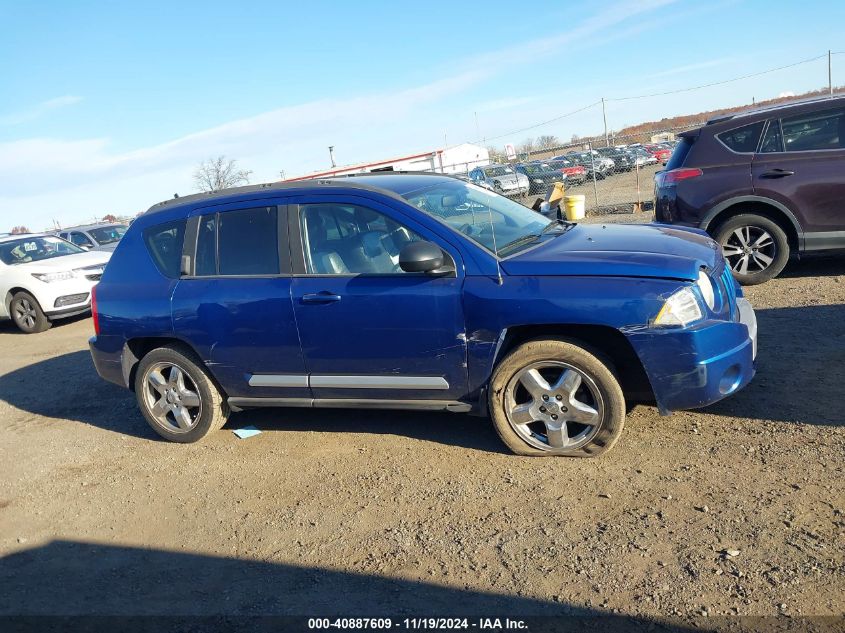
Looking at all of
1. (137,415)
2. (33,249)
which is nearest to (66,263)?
(33,249)

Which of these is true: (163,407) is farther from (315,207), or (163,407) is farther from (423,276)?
(423,276)

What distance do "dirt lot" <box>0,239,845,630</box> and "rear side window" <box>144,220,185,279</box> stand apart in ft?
4.50

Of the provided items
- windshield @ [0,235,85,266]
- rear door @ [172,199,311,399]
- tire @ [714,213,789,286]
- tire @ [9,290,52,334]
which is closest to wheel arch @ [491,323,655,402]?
rear door @ [172,199,311,399]

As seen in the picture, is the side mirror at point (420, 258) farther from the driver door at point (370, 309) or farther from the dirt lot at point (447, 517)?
the dirt lot at point (447, 517)

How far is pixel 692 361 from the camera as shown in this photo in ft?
12.6

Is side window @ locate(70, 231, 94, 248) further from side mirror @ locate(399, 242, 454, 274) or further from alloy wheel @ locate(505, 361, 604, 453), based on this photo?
alloy wheel @ locate(505, 361, 604, 453)

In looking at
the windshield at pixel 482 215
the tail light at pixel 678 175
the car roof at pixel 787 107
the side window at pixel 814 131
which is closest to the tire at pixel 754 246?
the tail light at pixel 678 175

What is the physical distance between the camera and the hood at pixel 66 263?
11.1 m

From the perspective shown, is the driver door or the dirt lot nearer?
the dirt lot

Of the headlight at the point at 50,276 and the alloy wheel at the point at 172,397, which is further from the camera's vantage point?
the headlight at the point at 50,276

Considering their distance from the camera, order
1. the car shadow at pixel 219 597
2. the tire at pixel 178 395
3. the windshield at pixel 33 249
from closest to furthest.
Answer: the car shadow at pixel 219 597, the tire at pixel 178 395, the windshield at pixel 33 249

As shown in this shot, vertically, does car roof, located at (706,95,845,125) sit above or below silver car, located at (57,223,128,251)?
above

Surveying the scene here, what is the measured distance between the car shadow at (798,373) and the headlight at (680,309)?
3.17ft

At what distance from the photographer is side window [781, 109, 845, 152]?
715cm
